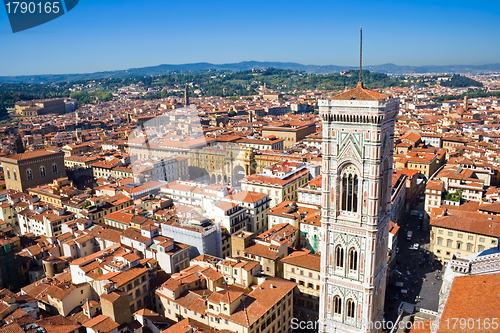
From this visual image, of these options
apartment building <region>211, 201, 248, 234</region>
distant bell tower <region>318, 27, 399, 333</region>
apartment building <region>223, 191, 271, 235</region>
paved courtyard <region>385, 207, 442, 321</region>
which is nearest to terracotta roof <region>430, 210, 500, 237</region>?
paved courtyard <region>385, 207, 442, 321</region>

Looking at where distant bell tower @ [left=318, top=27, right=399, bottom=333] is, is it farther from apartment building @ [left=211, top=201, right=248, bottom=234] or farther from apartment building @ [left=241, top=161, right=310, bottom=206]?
apartment building @ [left=241, top=161, right=310, bottom=206]

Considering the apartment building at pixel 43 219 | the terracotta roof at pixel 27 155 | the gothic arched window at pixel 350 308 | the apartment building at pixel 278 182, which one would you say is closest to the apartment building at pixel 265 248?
the apartment building at pixel 278 182

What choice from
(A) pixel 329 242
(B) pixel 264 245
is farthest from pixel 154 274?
(A) pixel 329 242

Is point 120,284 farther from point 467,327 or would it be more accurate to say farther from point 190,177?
point 467,327

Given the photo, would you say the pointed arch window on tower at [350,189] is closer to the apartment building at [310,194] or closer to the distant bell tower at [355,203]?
the distant bell tower at [355,203]

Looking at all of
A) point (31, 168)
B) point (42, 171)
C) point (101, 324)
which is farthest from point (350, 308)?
point (42, 171)

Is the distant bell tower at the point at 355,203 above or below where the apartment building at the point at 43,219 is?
above
